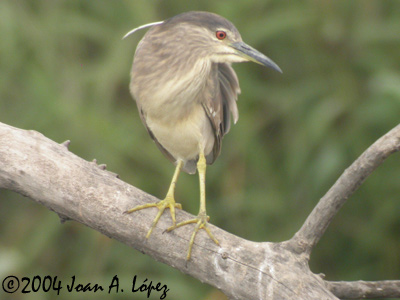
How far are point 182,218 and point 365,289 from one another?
1.74 ft

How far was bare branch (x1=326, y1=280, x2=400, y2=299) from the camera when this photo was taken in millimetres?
1608

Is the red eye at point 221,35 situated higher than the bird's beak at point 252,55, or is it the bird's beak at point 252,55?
the red eye at point 221,35

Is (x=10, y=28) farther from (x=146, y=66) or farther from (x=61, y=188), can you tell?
(x=61, y=188)

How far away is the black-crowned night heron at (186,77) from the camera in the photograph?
186 cm

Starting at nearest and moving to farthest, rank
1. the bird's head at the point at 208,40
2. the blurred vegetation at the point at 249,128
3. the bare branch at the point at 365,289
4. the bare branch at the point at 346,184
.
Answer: the bare branch at the point at 346,184
the bare branch at the point at 365,289
the bird's head at the point at 208,40
the blurred vegetation at the point at 249,128

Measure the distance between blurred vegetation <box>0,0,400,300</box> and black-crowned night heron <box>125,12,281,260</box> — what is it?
2.35 ft


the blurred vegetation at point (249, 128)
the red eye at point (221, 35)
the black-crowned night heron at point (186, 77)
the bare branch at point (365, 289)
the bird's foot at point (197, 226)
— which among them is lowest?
the bare branch at point (365, 289)

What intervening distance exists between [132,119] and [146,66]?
0.89m

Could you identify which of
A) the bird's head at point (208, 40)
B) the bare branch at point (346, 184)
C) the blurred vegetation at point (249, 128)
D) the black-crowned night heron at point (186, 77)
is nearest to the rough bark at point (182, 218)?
the bare branch at point (346, 184)

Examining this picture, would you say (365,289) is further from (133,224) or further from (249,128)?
(249,128)

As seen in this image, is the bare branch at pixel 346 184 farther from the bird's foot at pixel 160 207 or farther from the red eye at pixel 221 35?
the red eye at pixel 221 35

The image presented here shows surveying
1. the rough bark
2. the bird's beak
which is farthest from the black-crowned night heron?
the rough bark

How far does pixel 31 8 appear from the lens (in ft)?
9.53

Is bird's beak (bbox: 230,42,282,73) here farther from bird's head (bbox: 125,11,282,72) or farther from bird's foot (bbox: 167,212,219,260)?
bird's foot (bbox: 167,212,219,260)
